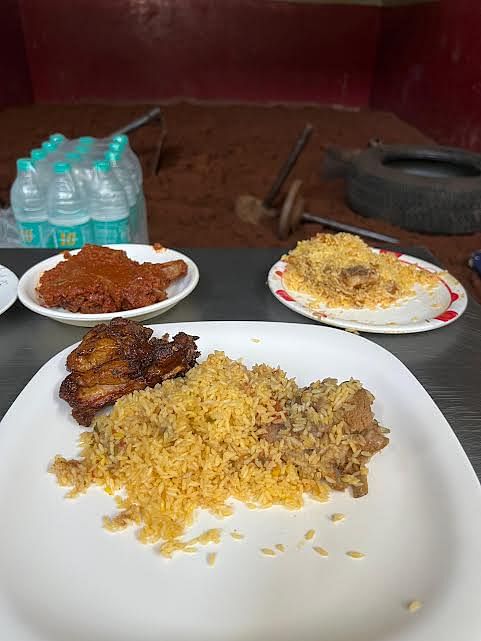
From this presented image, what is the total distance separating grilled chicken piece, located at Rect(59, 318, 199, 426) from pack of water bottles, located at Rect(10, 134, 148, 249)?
1274mm

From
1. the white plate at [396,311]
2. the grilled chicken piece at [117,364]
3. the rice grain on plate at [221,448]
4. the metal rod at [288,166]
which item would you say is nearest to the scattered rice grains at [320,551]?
the rice grain on plate at [221,448]

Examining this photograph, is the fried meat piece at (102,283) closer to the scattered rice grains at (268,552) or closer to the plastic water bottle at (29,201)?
the plastic water bottle at (29,201)

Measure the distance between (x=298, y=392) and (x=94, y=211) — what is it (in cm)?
189

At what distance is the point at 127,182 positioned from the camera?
3.38 metres

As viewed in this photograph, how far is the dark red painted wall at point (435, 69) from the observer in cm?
612

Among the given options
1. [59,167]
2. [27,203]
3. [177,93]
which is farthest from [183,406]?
[177,93]

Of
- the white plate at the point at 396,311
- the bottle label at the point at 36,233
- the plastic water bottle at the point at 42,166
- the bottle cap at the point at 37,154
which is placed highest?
the bottle cap at the point at 37,154

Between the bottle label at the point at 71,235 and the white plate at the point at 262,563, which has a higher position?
the white plate at the point at 262,563

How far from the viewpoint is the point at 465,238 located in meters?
4.77

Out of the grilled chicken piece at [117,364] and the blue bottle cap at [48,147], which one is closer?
the grilled chicken piece at [117,364]

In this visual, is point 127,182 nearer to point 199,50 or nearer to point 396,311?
point 396,311

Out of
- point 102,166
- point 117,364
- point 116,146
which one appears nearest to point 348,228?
point 116,146

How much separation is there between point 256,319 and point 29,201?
1653 mm

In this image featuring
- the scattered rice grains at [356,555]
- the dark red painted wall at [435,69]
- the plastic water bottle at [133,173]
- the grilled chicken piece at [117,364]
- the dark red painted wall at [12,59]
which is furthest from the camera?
the dark red painted wall at [12,59]
